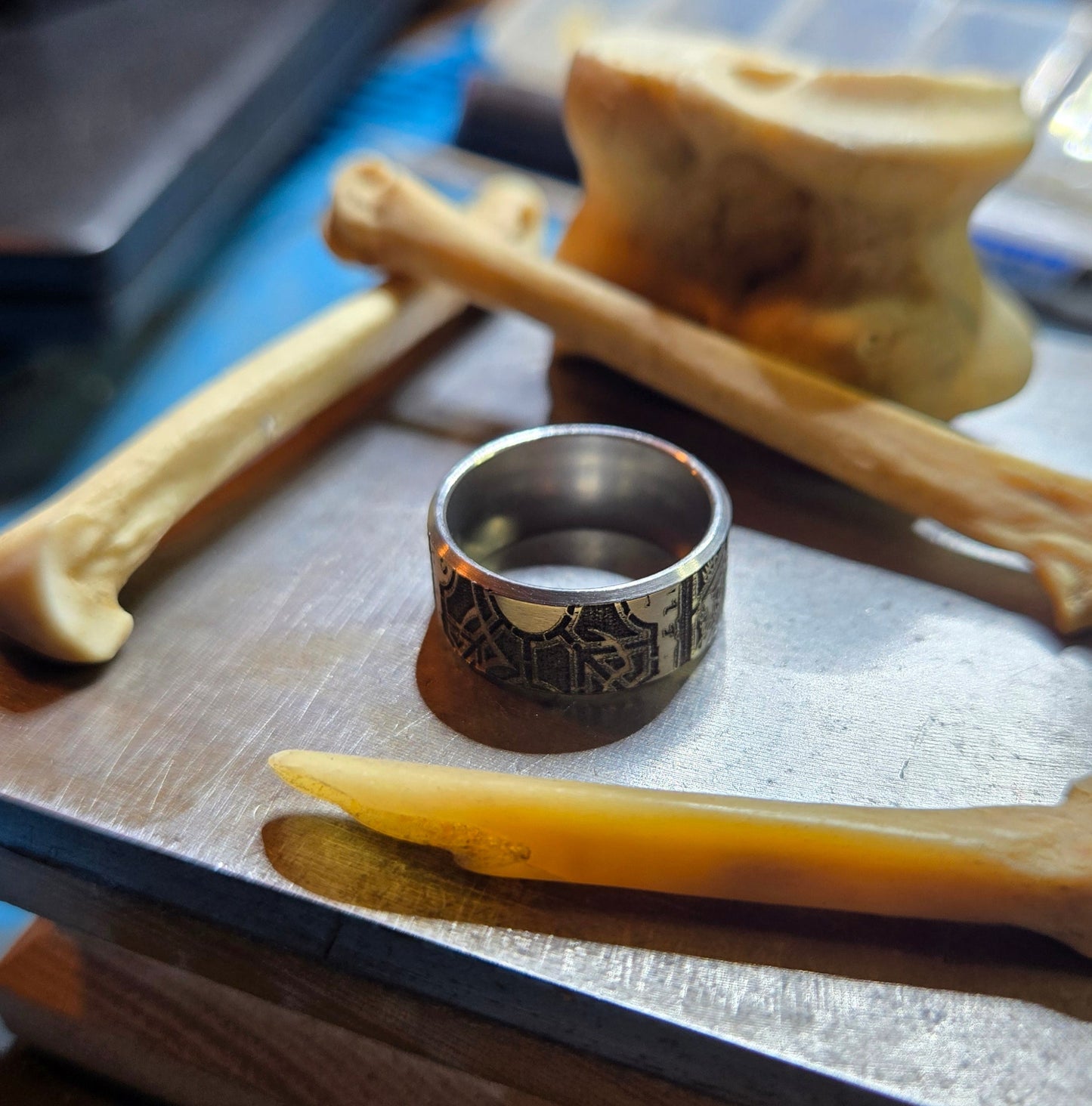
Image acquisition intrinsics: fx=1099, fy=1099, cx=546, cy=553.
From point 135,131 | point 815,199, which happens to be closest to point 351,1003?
point 815,199

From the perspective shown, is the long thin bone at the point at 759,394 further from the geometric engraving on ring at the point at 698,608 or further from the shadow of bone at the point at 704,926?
the shadow of bone at the point at 704,926

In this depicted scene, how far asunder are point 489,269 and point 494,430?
17 centimetres

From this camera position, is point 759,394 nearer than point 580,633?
No

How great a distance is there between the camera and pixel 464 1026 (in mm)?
724

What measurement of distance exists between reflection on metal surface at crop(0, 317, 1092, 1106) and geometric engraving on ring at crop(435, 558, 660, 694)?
29mm

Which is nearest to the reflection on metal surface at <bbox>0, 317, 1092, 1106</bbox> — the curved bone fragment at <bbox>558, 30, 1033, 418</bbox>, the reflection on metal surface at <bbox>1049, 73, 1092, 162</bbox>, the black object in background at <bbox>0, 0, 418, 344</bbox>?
the curved bone fragment at <bbox>558, 30, 1033, 418</bbox>

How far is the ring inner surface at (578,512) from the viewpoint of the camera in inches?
37.3

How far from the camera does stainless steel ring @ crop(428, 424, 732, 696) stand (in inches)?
30.4

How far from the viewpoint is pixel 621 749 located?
2.62 ft

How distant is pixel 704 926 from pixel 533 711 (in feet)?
0.69

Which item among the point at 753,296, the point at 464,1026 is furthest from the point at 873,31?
the point at 464,1026

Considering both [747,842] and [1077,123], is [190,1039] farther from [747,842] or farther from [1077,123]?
[1077,123]

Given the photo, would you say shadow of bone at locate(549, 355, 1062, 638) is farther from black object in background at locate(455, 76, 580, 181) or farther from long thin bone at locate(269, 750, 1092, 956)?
black object in background at locate(455, 76, 580, 181)

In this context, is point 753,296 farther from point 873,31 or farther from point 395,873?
point 873,31
